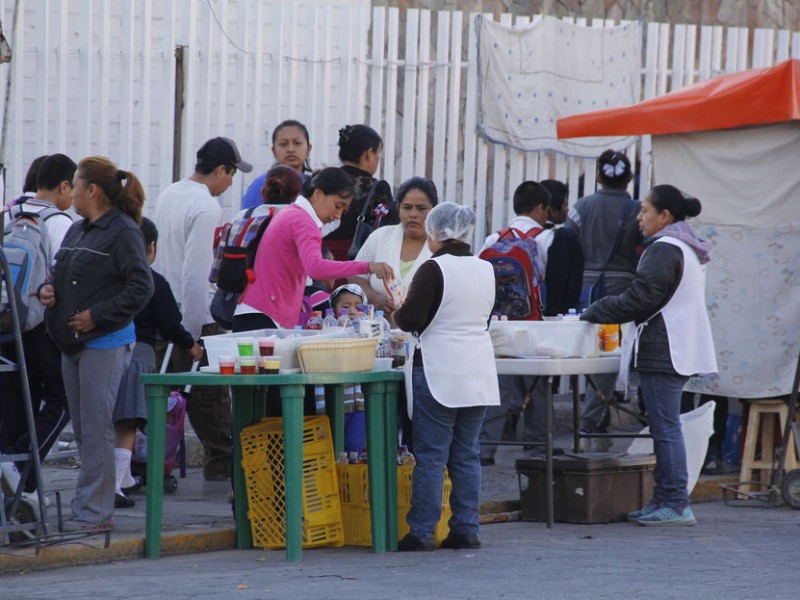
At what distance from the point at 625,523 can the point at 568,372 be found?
1.11 meters

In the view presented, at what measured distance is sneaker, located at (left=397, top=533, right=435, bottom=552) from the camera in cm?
773

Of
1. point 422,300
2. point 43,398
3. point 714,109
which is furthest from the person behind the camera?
point 714,109

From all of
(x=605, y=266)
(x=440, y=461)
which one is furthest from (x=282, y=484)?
(x=605, y=266)

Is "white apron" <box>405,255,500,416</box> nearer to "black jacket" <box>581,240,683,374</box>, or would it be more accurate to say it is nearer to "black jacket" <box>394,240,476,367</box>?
"black jacket" <box>394,240,476,367</box>

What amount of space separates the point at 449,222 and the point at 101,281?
1775mm

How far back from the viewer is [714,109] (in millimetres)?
10258

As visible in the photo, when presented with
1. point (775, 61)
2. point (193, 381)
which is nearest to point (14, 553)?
point (193, 381)

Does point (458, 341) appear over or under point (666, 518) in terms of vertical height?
over

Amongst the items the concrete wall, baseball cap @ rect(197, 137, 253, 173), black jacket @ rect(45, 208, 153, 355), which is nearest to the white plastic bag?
baseball cap @ rect(197, 137, 253, 173)

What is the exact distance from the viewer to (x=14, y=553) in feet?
23.2

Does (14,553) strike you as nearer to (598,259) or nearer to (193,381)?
(193,381)

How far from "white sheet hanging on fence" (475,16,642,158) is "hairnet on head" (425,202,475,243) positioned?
491cm

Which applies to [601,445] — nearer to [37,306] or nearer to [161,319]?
[161,319]

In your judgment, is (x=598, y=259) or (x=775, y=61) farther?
(x=775, y=61)
